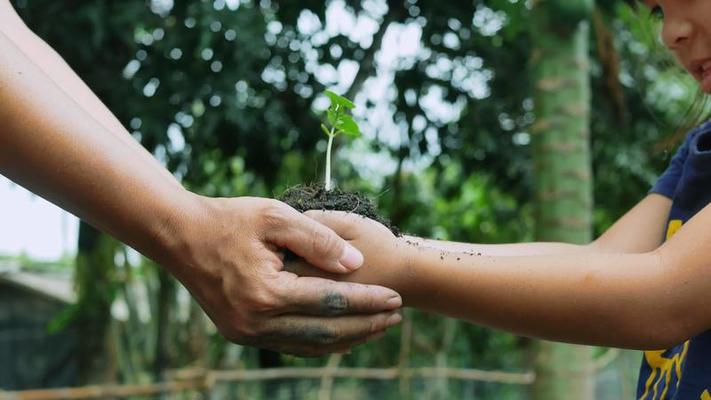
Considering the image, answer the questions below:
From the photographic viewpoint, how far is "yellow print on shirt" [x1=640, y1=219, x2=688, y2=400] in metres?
1.53

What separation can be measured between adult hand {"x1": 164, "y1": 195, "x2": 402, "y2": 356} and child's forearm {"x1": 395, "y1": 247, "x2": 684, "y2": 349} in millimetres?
Result: 86

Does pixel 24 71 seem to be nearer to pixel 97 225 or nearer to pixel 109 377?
pixel 97 225

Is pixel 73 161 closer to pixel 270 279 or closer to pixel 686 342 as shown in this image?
pixel 270 279

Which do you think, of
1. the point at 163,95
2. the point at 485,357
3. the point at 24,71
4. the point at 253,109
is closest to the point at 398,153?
the point at 253,109

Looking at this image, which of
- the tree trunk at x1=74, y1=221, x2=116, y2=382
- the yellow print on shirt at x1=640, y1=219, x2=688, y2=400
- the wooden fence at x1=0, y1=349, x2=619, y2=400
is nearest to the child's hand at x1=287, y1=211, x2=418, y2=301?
the yellow print on shirt at x1=640, y1=219, x2=688, y2=400

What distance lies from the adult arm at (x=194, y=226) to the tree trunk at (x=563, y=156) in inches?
57.9

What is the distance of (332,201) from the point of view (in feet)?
5.25

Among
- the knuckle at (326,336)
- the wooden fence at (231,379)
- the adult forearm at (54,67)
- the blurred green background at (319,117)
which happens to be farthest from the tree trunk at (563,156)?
the wooden fence at (231,379)

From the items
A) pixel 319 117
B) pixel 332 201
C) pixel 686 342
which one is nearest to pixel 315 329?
pixel 332 201

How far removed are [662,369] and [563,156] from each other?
4.32 ft

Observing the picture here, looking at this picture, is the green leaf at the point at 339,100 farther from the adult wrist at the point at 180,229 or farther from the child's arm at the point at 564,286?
the adult wrist at the point at 180,229

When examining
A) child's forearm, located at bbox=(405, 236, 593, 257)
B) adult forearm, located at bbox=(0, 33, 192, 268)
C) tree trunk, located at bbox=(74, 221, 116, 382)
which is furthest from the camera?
tree trunk, located at bbox=(74, 221, 116, 382)

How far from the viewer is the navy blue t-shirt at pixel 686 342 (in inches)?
Answer: 56.5

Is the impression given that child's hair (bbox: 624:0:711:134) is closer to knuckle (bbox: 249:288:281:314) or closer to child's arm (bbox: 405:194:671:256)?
child's arm (bbox: 405:194:671:256)
